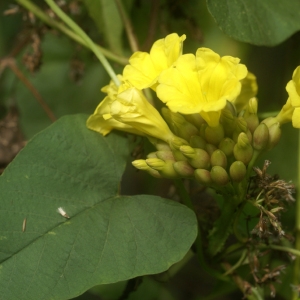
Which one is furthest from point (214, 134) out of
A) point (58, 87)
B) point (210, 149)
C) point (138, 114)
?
point (58, 87)

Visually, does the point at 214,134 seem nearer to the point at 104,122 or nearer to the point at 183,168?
the point at 183,168

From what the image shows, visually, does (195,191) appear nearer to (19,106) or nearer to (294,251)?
(294,251)

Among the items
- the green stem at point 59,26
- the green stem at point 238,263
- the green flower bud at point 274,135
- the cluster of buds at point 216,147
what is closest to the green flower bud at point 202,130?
the cluster of buds at point 216,147

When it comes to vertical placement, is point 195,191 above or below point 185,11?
below

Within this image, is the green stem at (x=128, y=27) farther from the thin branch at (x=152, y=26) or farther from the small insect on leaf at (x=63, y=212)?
the small insect on leaf at (x=63, y=212)

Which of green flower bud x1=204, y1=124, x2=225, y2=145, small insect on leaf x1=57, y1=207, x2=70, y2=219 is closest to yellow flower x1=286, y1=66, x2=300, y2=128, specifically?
green flower bud x1=204, y1=124, x2=225, y2=145

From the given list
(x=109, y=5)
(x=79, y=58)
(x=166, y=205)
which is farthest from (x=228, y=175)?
(x=79, y=58)

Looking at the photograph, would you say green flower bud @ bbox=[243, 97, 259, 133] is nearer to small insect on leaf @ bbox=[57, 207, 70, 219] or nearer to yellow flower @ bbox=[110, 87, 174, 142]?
yellow flower @ bbox=[110, 87, 174, 142]

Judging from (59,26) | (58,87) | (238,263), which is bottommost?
(238,263)
